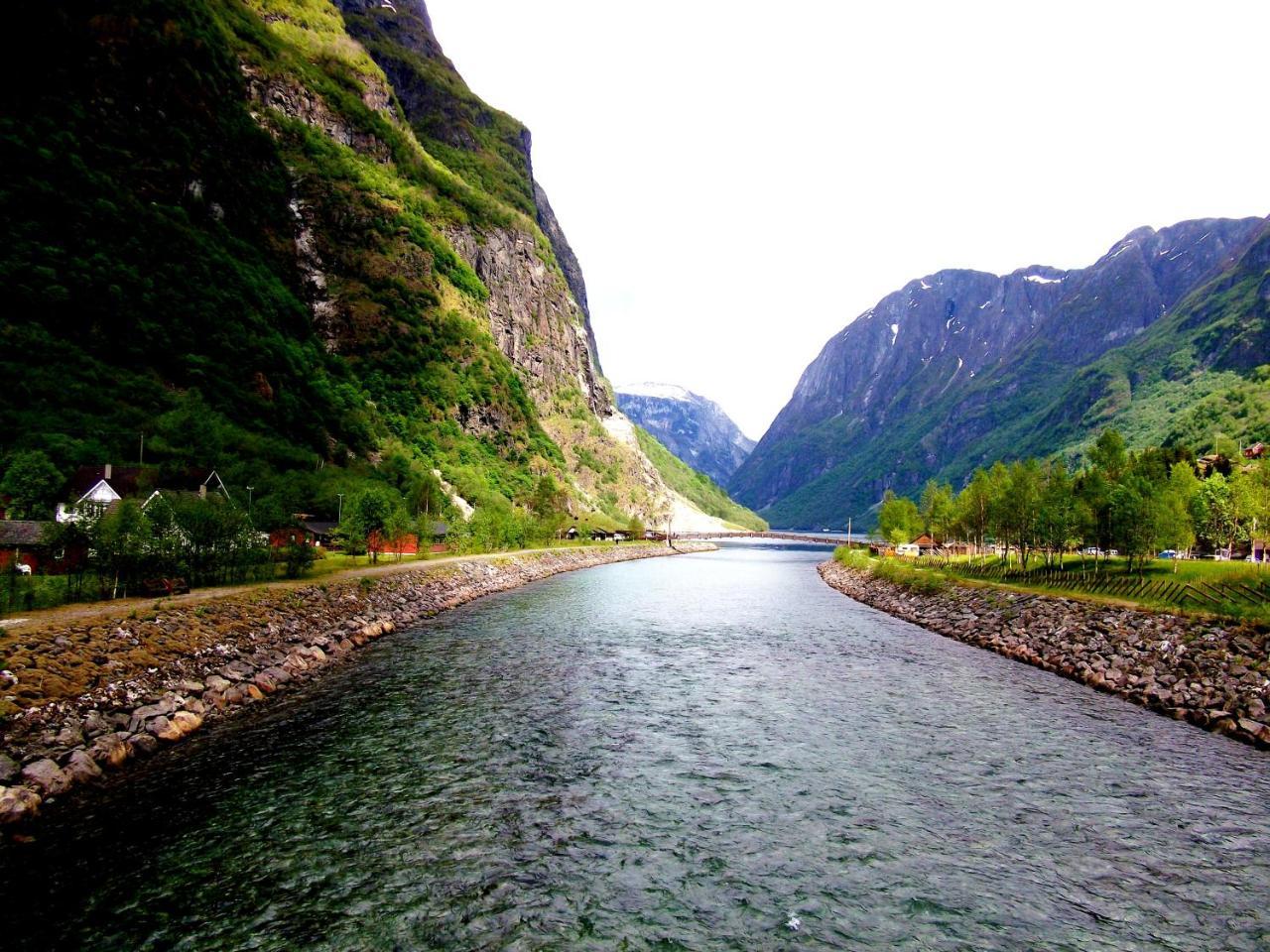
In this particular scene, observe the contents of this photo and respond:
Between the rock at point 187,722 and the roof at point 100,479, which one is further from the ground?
the roof at point 100,479

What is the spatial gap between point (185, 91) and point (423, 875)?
190 meters

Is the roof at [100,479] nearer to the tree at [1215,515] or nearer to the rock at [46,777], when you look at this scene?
the rock at [46,777]

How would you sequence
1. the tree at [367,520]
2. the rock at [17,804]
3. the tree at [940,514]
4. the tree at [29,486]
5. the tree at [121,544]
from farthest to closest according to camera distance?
the tree at [940,514] < the tree at [367,520] < the tree at [29,486] < the tree at [121,544] < the rock at [17,804]

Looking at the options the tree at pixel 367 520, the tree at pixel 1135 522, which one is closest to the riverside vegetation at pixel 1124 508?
the tree at pixel 1135 522

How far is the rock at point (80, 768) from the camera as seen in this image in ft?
64.2

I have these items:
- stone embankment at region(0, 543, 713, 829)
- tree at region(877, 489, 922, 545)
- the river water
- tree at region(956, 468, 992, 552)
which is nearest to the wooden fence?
the river water

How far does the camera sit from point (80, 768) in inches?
783

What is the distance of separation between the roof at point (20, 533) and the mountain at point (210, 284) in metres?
19.3

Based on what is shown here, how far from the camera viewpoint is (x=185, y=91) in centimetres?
14438

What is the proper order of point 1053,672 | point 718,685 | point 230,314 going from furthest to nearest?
point 230,314 < point 1053,672 < point 718,685

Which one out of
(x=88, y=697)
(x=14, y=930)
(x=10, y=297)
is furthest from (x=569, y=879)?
(x=10, y=297)

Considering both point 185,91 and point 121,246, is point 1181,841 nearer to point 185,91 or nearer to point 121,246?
point 121,246

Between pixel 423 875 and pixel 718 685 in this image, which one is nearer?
pixel 423 875

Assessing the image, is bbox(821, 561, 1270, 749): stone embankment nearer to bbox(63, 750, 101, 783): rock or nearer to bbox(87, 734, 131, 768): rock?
bbox(63, 750, 101, 783): rock
